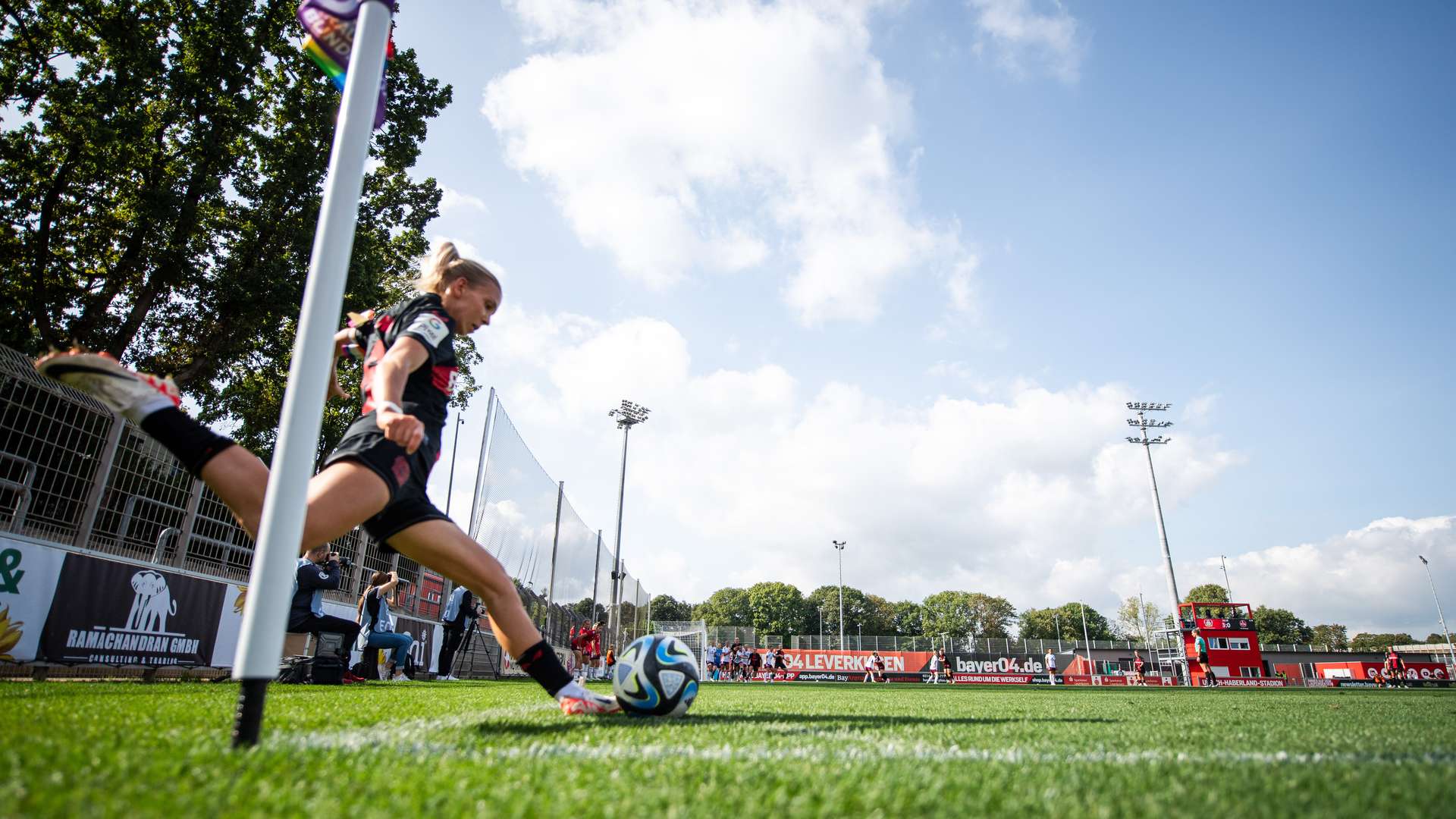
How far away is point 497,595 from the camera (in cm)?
331

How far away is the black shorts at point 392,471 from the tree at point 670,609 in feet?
402

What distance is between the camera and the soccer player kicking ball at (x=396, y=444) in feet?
7.96

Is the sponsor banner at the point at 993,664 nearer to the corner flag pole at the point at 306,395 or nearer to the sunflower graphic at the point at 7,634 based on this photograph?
the sunflower graphic at the point at 7,634

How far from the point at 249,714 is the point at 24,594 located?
7355mm

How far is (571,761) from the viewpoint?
6.67ft

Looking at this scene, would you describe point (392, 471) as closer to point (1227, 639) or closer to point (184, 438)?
point (184, 438)

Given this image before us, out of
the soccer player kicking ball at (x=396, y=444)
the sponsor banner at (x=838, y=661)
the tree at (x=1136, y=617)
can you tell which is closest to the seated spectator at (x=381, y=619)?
the soccer player kicking ball at (x=396, y=444)

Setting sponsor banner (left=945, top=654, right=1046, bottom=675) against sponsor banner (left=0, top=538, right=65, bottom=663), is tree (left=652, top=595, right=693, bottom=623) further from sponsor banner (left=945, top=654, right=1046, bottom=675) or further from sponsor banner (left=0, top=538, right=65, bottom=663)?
sponsor banner (left=0, top=538, right=65, bottom=663)

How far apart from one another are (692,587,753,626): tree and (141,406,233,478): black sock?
363 feet

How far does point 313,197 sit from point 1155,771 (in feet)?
60.0

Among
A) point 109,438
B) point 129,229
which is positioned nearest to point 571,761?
point 109,438

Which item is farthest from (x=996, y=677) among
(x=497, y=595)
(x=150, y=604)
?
(x=497, y=595)

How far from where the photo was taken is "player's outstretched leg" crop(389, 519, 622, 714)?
121 inches

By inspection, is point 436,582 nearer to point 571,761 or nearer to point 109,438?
point 109,438
